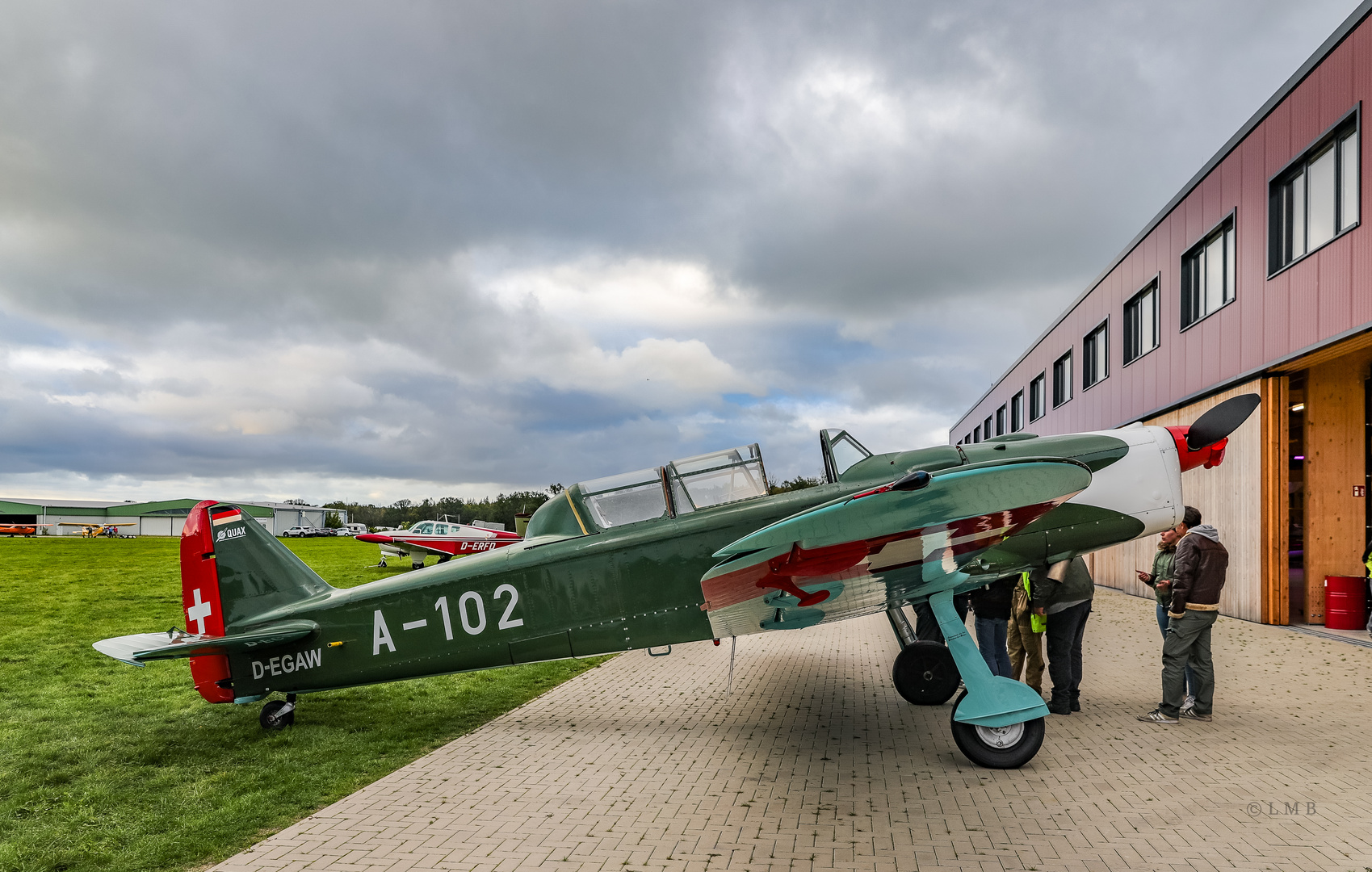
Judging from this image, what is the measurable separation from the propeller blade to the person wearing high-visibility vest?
5.93 ft

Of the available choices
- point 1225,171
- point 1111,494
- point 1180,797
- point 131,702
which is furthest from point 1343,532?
point 131,702

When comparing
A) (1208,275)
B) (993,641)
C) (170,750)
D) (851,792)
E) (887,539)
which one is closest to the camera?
(887,539)

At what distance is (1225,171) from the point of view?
1274cm

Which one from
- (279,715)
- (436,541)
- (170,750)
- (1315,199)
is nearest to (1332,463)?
(1315,199)

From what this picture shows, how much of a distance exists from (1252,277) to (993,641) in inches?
370

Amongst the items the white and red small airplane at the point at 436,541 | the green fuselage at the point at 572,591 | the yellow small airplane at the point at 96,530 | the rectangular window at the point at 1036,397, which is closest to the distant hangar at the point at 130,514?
the yellow small airplane at the point at 96,530

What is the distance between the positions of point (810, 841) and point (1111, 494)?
3.37 meters

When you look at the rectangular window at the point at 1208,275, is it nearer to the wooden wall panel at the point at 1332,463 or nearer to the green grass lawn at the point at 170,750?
the wooden wall panel at the point at 1332,463

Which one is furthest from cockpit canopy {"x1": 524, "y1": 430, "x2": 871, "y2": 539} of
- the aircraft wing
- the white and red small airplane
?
the white and red small airplane

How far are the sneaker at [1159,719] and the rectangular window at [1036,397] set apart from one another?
21461 mm

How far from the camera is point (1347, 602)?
10789mm

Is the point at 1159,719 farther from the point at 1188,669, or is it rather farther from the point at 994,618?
the point at 994,618

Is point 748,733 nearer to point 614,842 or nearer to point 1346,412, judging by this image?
point 614,842

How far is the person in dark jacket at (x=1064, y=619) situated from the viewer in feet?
20.6
